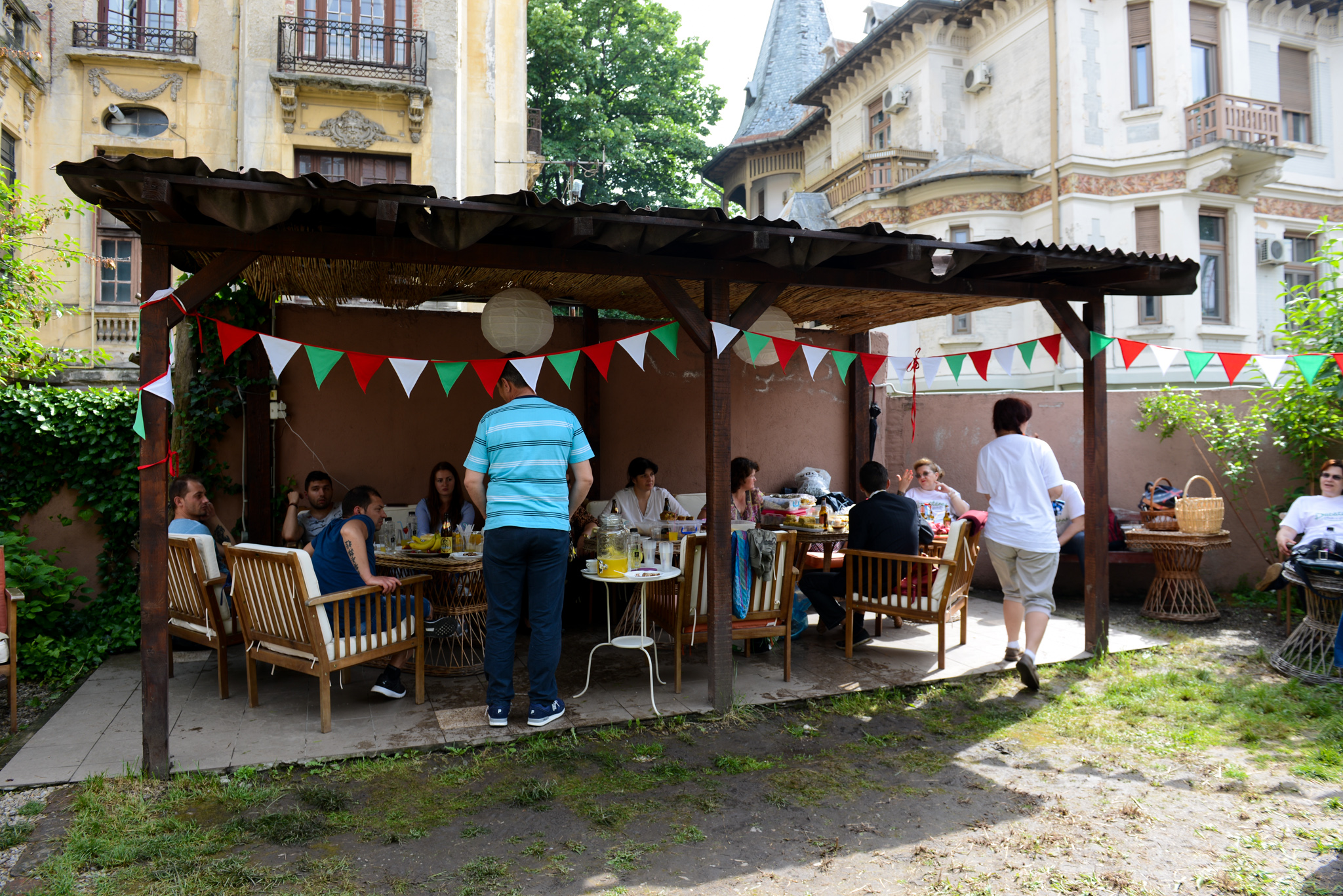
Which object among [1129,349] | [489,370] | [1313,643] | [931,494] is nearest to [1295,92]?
[1129,349]

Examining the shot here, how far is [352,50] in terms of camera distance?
12.2m

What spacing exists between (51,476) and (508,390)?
380 cm

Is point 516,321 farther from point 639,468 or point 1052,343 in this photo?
point 1052,343

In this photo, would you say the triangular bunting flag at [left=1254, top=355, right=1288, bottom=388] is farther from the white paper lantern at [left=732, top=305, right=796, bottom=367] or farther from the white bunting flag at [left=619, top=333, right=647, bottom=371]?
the white bunting flag at [left=619, top=333, right=647, bottom=371]

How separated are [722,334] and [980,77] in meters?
13.5

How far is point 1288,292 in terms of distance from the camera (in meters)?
6.55

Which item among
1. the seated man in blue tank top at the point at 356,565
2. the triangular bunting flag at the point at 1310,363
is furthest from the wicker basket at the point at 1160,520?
the seated man in blue tank top at the point at 356,565

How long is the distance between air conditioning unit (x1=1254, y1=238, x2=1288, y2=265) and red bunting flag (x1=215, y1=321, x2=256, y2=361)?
15386 millimetres

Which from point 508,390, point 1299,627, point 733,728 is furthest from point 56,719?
point 1299,627

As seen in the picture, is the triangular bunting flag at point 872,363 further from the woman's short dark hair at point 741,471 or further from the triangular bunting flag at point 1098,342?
the triangular bunting flag at point 1098,342

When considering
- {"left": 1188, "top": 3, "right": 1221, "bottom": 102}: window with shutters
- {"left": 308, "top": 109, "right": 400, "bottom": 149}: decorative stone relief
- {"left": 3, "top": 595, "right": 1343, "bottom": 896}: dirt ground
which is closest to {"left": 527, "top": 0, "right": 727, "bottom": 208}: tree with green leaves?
{"left": 308, "top": 109, "right": 400, "bottom": 149}: decorative stone relief

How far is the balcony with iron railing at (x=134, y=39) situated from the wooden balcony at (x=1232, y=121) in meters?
15.2

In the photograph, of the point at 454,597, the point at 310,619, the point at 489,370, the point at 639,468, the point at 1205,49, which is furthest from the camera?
the point at 1205,49

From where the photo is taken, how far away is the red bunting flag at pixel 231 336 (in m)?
4.75
